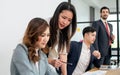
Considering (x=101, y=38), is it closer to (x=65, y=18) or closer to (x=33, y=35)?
(x=65, y=18)

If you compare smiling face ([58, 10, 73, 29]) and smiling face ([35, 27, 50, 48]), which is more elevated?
smiling face ([58, 10, 73, 29])

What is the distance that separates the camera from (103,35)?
3.71 meters

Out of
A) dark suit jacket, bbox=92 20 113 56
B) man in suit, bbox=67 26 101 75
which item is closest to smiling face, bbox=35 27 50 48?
man in suit, bbox=67 26 101 75

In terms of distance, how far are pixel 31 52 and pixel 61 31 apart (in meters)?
0.50

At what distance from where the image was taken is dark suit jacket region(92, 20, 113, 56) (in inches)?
144

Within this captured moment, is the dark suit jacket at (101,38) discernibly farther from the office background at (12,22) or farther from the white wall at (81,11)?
the white wall at (81,11)

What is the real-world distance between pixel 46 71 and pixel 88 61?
129 centimetres

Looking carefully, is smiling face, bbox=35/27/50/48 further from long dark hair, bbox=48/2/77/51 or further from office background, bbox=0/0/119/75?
office background, bbox=0/0/119/75

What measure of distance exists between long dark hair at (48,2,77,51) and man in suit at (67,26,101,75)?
2.48ft

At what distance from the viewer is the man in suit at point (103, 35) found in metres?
3.67

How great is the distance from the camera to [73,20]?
5.74 feet

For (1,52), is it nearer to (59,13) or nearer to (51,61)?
(51,61)

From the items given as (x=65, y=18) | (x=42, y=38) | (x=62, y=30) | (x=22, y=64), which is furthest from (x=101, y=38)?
(x=22, y=64)

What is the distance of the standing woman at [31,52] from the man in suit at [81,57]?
3.85 ft
